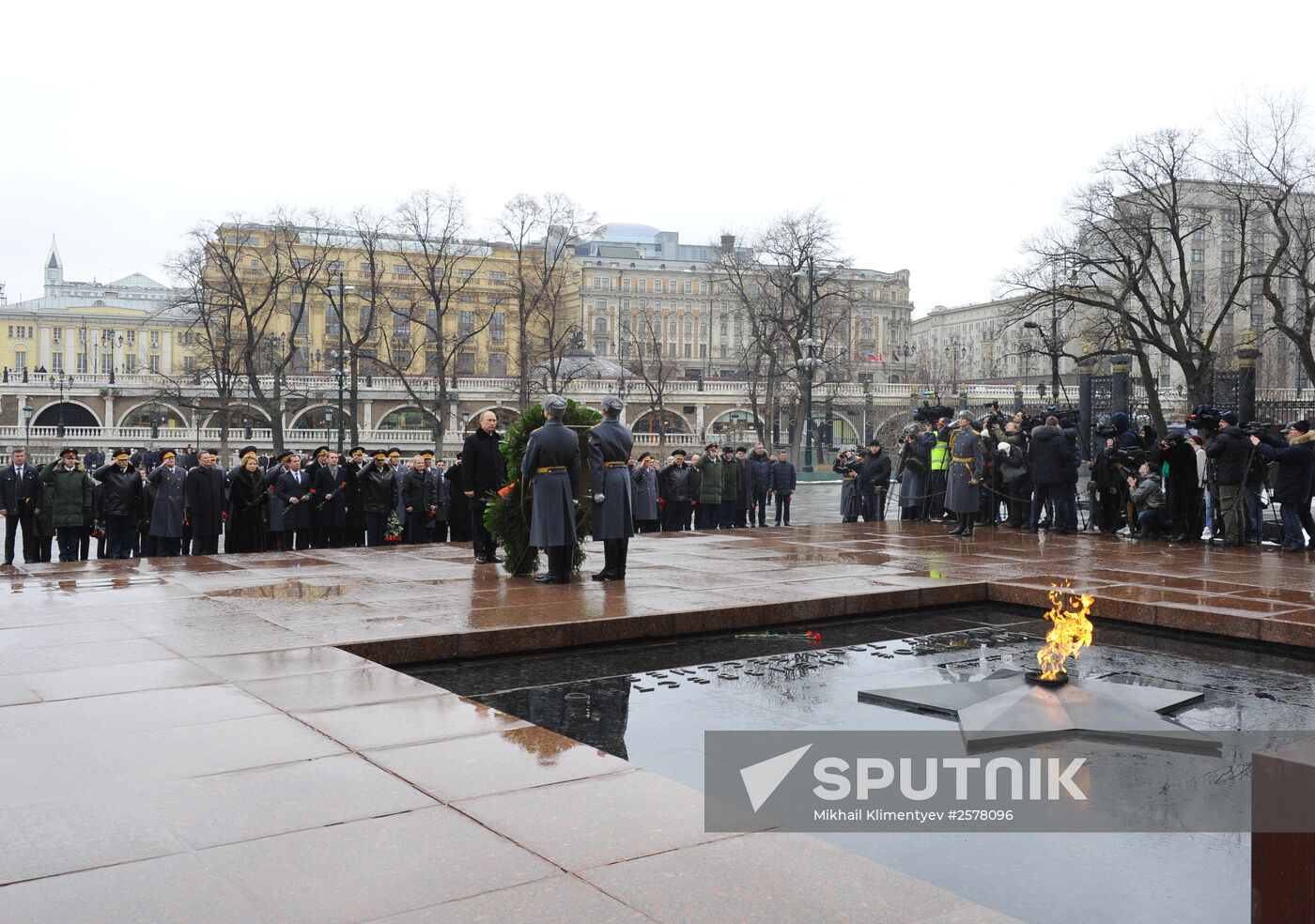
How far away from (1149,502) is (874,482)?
575 cm

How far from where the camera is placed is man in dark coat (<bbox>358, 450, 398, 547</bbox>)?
52.9 ft

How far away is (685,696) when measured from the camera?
6.68 m

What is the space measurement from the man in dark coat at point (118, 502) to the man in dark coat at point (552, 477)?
24.0ft

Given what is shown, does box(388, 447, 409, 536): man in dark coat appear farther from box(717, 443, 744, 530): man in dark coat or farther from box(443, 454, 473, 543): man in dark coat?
box(717, 443, 744, 530): man in dark coat

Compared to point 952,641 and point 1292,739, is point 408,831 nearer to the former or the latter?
point 1292,739

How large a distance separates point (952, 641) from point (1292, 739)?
10.0 feet

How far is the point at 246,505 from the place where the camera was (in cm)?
1495

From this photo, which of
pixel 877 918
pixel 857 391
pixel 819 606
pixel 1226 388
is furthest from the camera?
pixel 857 391

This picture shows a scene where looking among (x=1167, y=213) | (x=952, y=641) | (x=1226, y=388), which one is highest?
(x=1167, y=213)

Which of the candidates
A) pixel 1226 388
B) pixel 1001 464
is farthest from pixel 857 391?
pixel 1001 464

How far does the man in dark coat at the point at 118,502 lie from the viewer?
15031mm

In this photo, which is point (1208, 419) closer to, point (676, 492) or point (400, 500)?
point (676, 492)

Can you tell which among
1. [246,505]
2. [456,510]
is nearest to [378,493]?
[456,510]

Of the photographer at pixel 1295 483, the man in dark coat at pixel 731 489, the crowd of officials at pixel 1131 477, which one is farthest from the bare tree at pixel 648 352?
the photographer at pixel 1295 483
